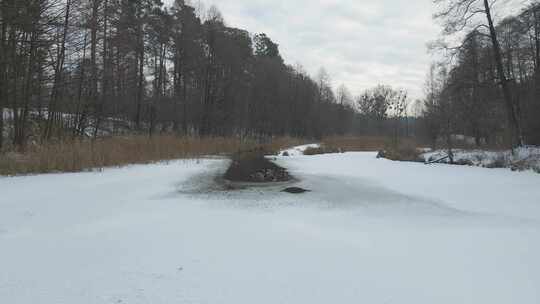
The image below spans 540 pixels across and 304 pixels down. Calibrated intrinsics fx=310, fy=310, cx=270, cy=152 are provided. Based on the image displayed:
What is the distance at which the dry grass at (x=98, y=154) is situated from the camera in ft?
22.7

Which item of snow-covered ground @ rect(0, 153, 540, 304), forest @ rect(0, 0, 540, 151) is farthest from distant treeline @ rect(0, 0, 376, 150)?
snow-covered ground @ rect(0, 153, 540, 304)

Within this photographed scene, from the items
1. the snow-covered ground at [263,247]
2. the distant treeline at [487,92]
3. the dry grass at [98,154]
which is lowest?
the snow-covered ground at [263,247]

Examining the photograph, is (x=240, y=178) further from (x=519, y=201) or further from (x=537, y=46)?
(x=537, y=46)

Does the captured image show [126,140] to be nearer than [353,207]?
No

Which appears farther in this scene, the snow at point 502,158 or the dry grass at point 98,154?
the snow at point 502,158

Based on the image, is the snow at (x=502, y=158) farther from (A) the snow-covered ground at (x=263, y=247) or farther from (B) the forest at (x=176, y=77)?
(A) the snow-covered ground at (x=263, y=247)

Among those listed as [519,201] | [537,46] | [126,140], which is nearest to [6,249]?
[519,201]

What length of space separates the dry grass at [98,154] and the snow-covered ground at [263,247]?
1899 millimetres

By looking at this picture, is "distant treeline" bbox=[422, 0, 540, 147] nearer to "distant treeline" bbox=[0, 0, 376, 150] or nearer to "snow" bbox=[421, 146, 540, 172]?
"snow" bbox=[421, 146, 540, 172]

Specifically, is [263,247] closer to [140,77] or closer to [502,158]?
[502,158]

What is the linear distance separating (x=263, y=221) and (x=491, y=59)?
626 inches

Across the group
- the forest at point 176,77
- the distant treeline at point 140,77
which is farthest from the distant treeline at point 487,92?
the distant treeline at point 140,77

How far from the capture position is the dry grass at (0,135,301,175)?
6914mm

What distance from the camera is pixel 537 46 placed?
1670 cm
